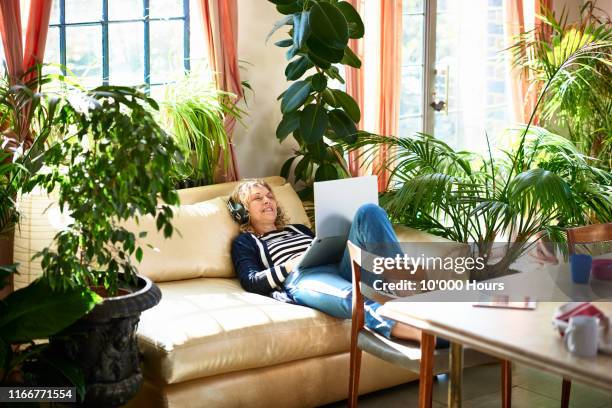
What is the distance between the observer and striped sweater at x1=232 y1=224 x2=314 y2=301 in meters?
4.02

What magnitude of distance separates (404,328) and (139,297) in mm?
1005

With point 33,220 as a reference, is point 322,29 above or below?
above

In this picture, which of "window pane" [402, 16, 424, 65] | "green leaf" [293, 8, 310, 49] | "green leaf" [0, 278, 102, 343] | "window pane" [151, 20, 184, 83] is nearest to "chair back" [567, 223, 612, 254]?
"green leaf" [293, 8, 310, 49]

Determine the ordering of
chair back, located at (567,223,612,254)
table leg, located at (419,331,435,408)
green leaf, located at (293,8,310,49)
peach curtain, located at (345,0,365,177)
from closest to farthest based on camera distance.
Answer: table leg, located at (419,331,435,408) < chair back, located at (567,223,612,254) < green leaf, located at (293,8,310,49) < peach curtain, located at (345,0,365,177)

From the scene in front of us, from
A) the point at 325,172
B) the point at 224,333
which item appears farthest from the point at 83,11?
the point at 224,333

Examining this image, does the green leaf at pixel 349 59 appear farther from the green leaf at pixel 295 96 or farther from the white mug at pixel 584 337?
the white mug at pixel 584 337

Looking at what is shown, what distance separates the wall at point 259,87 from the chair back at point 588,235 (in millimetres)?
2056

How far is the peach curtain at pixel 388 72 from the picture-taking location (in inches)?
217

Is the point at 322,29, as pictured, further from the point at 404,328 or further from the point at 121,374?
the point at 121,374

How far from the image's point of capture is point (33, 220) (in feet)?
11.4

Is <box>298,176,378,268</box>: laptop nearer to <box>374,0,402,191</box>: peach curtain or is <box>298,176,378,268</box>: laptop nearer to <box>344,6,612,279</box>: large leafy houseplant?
<box>344,6,612,279</box>: large leafy houseplant

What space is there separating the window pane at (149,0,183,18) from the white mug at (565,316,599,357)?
3231mm

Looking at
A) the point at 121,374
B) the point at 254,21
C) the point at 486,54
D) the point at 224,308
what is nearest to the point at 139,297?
the point at 121,374

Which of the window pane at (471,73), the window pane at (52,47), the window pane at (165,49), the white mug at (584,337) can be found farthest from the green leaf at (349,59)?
the white mug at (584,337)
